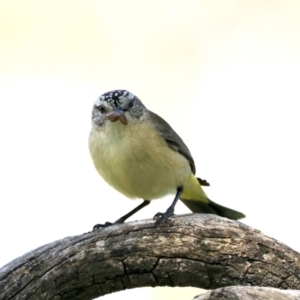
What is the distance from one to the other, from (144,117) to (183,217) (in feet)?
2.38

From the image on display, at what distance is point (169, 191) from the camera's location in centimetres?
419

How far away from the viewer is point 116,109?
401 centimetres

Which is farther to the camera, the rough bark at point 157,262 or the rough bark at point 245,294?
the rough bark at point 157,262

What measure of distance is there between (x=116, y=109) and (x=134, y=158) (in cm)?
30

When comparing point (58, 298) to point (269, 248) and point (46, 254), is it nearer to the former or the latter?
point (46, 254)

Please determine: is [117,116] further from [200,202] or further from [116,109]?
[200,202]

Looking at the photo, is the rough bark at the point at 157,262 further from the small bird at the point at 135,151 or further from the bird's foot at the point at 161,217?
the small bird at the point at 135,151

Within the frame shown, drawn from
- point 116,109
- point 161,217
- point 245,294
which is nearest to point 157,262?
point 161,217

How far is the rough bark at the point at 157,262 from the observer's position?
10.9 feet

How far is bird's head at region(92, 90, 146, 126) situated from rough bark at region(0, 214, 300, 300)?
682mm

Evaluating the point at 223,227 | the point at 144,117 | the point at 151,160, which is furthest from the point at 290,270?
the point at 144,117

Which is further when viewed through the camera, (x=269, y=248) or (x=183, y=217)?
(x=183, y=217)

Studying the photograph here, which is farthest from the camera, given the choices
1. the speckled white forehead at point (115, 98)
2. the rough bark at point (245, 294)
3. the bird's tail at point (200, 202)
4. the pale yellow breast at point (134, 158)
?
the bird's tail at point (200, 202)

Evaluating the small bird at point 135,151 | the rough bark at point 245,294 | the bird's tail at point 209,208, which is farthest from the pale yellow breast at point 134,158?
the rough bark at point 245,294
